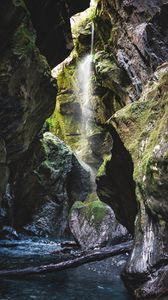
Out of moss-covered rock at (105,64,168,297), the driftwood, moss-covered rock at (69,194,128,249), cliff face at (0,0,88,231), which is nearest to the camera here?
moss-covered rock at (105,64,168,297)

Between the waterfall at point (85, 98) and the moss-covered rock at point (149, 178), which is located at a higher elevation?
the waterfall at point (85, 98)

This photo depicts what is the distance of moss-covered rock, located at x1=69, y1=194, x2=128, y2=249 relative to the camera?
1831cm

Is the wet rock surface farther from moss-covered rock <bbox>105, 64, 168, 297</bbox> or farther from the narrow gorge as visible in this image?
moss-covered rock <bbox>105, 64, 168, 297</bbox>

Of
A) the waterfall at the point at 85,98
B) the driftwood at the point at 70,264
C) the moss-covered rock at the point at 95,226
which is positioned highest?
the waterfall at the point at 85,98

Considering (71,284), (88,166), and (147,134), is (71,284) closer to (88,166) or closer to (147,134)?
(147,134)

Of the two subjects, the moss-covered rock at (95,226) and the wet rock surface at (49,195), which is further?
the wet rock surface at (49,195)

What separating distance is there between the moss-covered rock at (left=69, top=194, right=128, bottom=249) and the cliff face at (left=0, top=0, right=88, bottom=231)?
17.1ft

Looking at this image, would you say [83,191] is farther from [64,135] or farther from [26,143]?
[26,143]

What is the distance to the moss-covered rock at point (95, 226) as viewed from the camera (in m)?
18.3

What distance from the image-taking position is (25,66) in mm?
12695

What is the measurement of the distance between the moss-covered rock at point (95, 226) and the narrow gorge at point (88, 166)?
0.07 metres

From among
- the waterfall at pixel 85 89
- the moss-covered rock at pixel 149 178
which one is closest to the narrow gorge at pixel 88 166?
the moss-covered rock at pixel 149 178

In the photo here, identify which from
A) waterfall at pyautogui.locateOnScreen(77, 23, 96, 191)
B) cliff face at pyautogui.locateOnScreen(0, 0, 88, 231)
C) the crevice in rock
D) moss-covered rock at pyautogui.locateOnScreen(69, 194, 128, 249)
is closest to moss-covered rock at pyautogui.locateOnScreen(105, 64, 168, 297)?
the crevice in rock

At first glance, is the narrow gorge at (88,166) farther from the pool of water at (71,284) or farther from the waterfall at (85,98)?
the waterfall at (85,98)
